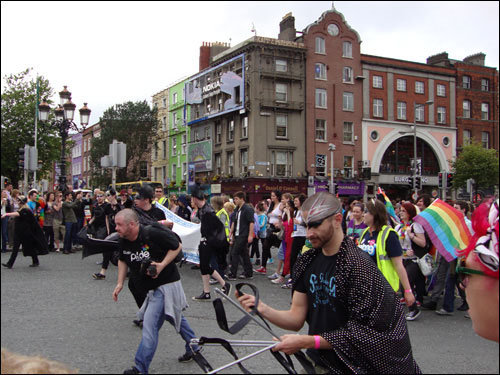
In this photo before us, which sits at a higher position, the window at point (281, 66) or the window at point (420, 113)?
the window at point (281, 66)

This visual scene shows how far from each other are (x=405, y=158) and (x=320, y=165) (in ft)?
29.5

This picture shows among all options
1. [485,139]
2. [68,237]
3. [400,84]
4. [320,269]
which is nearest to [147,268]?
[320,269]

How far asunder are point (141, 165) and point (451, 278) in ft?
167

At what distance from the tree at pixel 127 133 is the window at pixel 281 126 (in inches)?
748

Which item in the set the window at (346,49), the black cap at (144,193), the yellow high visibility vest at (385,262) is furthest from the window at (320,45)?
the yellow high visibility vest at (385,262)

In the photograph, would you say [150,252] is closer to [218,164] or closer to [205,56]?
[218,164]

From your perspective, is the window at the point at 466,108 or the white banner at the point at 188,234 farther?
the window at the point at 466,108

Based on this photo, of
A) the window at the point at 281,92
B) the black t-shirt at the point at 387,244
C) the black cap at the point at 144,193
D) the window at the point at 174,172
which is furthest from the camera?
the window at the point at 174,172

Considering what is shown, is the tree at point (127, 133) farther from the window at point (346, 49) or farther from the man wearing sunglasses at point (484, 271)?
the man wearing sunglasses at point (484, 271)

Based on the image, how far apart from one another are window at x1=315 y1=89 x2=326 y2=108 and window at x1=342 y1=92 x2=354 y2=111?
5.99ft

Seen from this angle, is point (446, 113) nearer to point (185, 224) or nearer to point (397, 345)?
point (185, 224)

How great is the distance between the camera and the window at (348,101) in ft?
132

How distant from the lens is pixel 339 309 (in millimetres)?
2387

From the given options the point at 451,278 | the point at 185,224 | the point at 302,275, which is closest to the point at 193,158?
the point at 185,224
